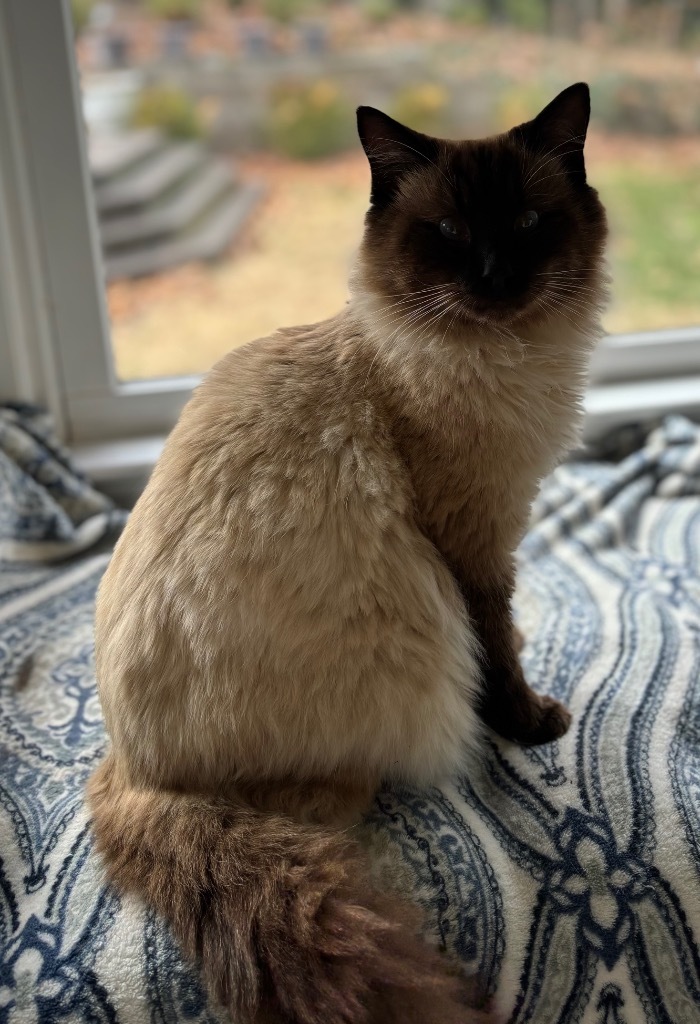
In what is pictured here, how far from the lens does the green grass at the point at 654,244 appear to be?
1.86 metres

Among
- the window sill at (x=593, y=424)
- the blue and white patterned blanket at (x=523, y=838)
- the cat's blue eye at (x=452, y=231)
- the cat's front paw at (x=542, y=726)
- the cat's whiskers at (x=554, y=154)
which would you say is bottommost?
the blue and white patterned blanket at (x=523, y=838)

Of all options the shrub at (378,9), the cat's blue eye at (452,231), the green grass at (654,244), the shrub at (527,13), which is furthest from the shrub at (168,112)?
the cat's blue eye at (452,231)

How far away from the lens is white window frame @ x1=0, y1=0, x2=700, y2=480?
151cm

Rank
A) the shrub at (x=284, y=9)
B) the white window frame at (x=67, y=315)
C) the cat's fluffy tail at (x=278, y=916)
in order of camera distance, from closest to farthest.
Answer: the cat's fluffy tail at (x=278, y=916), the white window frame at (x=67, y=315), the shrub at (x=284, y=9)

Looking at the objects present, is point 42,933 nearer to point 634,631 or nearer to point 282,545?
point 282,545

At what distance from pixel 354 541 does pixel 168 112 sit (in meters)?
1.10

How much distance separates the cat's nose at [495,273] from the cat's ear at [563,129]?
0.15m

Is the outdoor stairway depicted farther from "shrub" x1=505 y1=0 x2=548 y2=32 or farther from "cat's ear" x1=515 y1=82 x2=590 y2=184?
"cat's ear" x1=515 y1=82 x2=590 y2=184

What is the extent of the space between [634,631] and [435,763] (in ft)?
1.41

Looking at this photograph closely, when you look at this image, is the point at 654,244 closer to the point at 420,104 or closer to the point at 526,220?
the point at 420,104

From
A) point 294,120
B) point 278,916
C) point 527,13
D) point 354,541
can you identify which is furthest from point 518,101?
point 278,916

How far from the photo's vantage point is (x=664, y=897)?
941 mm

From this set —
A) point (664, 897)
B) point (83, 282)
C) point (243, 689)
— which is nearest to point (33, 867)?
point (243, 689)

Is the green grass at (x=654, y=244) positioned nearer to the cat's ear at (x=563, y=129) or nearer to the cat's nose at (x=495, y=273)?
the cat's ear at (x=563, y=129)
